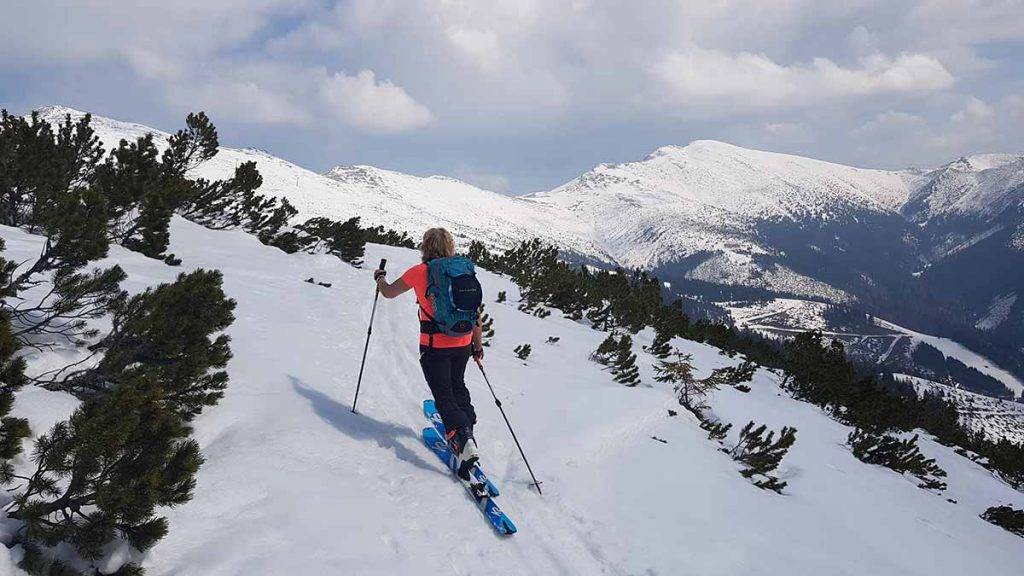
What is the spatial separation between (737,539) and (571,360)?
12.1 m

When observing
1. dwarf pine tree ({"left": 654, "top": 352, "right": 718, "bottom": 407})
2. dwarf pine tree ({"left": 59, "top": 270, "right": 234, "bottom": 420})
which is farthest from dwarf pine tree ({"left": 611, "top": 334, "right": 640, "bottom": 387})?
dwarf pine tree ({"left": 59, "top": 270, "right": 234, "bottom": 420})

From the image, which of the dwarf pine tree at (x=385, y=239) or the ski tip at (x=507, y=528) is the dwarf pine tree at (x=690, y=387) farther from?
the dwarf pine tree at (x=385, y=239)

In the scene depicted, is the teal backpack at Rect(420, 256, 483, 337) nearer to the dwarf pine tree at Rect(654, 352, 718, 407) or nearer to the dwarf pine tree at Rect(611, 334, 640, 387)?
the dwarf pine tree at Rect(611, 334, 640, 387)

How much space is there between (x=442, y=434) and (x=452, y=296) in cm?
239

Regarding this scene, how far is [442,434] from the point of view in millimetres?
7062

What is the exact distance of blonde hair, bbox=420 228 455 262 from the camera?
20.3 ft

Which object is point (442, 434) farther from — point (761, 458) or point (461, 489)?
point (761, 458)

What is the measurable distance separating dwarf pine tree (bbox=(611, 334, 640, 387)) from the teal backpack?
39.4 ft

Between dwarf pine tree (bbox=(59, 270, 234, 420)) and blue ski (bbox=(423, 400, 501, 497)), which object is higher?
dwarf pine tree (bbox=(59, 270, 234, 420))

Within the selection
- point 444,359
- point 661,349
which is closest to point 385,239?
point 661,349

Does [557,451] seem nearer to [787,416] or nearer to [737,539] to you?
[737,539]

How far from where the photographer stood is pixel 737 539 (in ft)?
21.5

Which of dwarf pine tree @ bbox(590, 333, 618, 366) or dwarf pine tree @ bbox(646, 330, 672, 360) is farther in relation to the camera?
dwarf pine tree @ bbox(646, 330, 672, 360)

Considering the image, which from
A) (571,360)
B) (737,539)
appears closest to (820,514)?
(737,539)
